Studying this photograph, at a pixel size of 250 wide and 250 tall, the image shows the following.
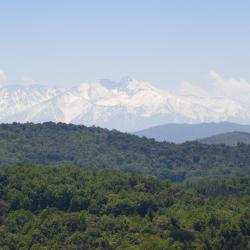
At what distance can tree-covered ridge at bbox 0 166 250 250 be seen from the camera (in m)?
78.5

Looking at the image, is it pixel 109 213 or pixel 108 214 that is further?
pixel 109 213

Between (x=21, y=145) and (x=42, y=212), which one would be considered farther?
(x=21, y=145)

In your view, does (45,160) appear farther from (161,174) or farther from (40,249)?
(40,249)

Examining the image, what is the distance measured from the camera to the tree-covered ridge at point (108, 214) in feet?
258

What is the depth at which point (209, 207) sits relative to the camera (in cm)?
9281

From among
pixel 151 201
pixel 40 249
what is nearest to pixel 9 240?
pixel 40 249

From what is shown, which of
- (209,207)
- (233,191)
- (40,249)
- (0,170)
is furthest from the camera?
(233,191)

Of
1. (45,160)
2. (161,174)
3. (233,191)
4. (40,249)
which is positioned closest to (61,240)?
(40,249)

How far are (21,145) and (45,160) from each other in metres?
7.73

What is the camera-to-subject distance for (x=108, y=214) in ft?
295

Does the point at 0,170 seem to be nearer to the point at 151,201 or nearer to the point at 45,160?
the point at 151,201

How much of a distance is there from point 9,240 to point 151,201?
21056 millimetres

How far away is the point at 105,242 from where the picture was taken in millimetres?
78125

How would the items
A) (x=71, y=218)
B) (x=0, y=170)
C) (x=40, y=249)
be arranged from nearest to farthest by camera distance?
(x=40, y=249)
(x=71, y=218)
(x=0, y=170)
